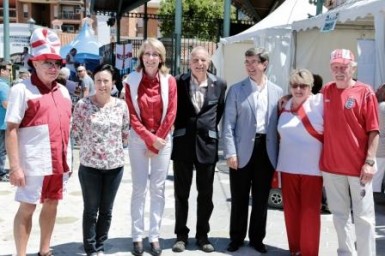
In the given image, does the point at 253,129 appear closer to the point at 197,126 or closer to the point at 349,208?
the point at 197,126

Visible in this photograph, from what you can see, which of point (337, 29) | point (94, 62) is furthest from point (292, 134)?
point (94, 62)

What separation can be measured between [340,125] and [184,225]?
1.70 meters

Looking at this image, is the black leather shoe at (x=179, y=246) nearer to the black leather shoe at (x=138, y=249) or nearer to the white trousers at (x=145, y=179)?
the white trousers at (x=145, y=179)

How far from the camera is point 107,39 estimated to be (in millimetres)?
43500

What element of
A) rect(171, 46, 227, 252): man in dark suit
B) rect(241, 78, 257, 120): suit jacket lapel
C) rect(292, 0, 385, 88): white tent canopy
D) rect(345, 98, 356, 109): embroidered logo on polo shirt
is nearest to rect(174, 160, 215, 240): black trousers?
rect(171, 46, 227, 252): man in dark suit

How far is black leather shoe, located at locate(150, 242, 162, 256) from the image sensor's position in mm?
4410

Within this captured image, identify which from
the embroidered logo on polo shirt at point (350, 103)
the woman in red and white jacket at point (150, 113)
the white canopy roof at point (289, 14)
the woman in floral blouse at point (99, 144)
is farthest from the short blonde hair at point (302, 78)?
the white canopy roof at point (289, 14)

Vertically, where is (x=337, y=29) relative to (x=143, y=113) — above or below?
above

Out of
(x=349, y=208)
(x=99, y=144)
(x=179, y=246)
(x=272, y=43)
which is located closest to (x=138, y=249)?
(x=179, y=246)

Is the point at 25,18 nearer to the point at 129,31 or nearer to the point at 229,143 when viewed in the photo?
the point at 129,31

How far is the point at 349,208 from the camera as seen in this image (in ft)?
13.1

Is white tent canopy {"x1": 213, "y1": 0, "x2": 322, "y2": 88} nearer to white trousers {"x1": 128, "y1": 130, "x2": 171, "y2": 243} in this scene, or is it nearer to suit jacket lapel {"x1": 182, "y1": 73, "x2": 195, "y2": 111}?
suit jacket lapel {"x1": 182, "y1": 73, "x2": 195, "y2": 111}

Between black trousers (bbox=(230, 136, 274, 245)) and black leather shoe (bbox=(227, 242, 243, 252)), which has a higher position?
black trousers (bbox=(230, 136, 274, 245))

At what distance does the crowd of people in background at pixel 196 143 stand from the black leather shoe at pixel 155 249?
0.01 m
